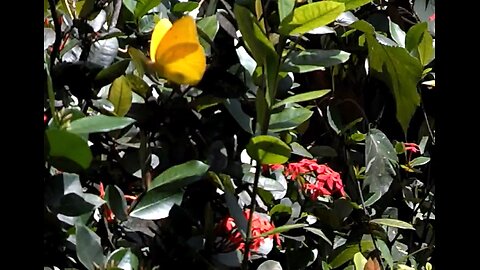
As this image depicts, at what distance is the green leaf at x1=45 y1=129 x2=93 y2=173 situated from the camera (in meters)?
0.48

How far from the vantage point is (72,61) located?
0.74 m

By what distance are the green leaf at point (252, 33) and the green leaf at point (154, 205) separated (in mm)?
176

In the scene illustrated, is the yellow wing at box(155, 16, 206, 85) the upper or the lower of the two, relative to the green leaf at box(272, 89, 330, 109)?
upper

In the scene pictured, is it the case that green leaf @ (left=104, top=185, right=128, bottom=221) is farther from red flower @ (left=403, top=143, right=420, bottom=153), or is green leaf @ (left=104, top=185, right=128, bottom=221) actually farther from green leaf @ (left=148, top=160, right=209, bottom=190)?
red flower @ (left=403, top=143, right=420, bottom=153)

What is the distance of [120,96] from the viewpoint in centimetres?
75

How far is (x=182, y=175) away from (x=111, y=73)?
→ 0.13 m

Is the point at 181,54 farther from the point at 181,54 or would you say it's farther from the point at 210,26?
the point at 210,26

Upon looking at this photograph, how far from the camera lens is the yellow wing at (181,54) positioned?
604 mm

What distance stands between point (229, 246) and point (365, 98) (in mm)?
577

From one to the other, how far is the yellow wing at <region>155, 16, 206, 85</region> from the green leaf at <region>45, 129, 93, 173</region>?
17 centimetres

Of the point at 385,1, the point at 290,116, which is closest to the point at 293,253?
the point at 290,116

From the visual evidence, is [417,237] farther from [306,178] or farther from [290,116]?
[290,116]

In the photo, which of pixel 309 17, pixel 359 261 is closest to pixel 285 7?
pixel 309 17

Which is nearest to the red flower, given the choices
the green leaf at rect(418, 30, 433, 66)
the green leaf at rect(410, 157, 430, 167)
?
the green leaf at rect(410, 157, 430, 167)
